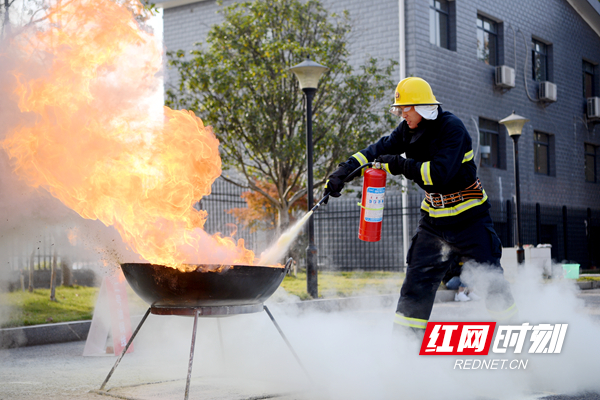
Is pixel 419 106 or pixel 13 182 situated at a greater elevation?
pixel 419 106

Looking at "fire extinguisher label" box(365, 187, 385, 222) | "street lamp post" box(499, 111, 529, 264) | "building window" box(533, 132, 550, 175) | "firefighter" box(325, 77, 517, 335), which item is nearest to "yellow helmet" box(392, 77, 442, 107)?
"firefighter" box(325, 77, 517, 335)

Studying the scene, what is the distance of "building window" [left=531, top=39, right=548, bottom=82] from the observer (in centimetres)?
2298

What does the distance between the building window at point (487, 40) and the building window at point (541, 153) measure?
3.58 metres

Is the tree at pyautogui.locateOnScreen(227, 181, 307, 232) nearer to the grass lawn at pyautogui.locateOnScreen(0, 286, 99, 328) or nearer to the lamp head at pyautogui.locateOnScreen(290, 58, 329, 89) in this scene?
the lamp head at pyautogui.locateOnScreen(290, 58, 329, 89)

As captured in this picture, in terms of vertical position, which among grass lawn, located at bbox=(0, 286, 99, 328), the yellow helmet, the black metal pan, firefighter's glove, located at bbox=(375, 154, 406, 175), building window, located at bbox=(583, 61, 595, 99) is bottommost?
grass lawn, located at bbox=(0, 286, 99, 328)

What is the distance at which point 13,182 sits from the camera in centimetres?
525

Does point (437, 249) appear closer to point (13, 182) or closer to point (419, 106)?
point (419, 106)

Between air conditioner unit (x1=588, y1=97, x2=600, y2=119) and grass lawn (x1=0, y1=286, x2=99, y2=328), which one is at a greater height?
air conditioner unit (x1=588, y1=97, x2=600, y2=119)

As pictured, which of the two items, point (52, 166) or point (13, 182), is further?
point (13, 182)

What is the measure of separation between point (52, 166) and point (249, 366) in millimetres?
2324

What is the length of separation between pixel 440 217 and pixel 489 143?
16.6 m

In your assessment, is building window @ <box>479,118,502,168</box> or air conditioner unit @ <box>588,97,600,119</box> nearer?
building window @ <box>479,118,502,168</box>

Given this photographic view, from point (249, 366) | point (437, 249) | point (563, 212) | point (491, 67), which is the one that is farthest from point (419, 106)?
point (563, 212)

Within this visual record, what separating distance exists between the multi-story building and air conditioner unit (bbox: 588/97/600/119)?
4 centimetres
